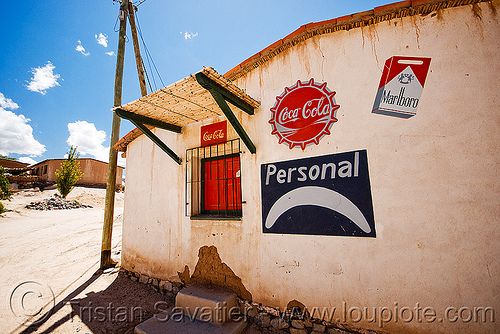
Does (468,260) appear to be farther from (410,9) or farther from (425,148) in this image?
(410,9)

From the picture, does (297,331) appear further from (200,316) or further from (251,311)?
(200,316)

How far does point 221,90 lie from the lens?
2.71 metres

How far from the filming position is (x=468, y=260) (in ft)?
6.70

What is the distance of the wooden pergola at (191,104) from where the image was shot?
8.44 feet

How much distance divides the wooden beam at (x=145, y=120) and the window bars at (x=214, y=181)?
576mm

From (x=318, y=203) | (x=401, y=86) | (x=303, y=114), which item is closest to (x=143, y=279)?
(x=318, y=203)

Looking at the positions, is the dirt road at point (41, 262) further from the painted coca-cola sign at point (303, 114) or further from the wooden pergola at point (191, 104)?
the painted coca-cola sign at point (303, 114)

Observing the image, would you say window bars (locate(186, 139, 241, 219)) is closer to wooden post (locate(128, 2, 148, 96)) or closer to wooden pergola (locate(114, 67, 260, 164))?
wooden pergola (locate(114, 67, 260, 164))

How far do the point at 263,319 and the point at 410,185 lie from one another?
2.60 metres

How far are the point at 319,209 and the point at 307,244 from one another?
1.65 feet

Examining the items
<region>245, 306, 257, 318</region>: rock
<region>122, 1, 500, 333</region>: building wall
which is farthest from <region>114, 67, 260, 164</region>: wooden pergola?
<region>245, 306, 257, 318</region>: rock

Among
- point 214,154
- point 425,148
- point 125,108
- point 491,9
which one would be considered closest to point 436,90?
point 425,148

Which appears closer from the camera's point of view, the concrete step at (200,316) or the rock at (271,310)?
the concrete step at (200,316)

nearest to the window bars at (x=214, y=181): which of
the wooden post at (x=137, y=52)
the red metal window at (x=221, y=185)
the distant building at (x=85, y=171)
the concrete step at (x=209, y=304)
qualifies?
the red metal window at (x=221, y=185)
